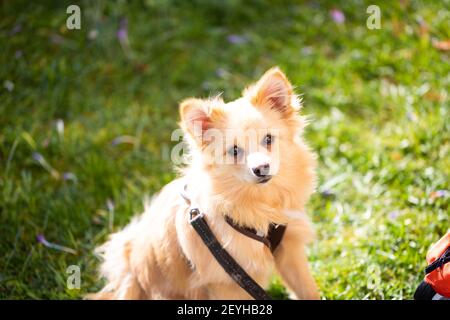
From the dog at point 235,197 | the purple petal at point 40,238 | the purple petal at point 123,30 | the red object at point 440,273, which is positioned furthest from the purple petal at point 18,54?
the red object at point 440,273

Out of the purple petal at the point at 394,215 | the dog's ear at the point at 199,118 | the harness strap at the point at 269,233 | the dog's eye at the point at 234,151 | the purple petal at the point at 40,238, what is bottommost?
the harness strap at the point at 269,233

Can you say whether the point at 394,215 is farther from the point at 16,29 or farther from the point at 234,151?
the point at 16,29

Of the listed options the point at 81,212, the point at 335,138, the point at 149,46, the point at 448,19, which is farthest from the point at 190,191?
the point at 448,19

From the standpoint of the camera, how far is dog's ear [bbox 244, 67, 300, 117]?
2.48m

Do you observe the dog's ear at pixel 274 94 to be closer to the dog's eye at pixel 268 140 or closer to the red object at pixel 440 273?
the dog's eye at pixel 268 140

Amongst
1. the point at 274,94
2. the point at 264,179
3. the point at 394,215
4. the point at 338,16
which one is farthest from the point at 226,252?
the point at 338,16

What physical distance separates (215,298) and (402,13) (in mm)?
3423

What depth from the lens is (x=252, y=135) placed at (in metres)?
2.38

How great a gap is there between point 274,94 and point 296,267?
0.98m

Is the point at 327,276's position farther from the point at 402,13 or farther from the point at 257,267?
the point at 402,13

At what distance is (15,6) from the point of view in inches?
197

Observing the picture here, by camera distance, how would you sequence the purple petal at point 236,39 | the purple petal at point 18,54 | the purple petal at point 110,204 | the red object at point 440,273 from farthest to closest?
the purple petal at point 236,39 < the purple petal at point 18,54 < the purple petal at point 110,204 < the red object at point 440,273

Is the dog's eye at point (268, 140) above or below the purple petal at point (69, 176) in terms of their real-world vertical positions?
below

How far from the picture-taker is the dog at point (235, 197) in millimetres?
2424
